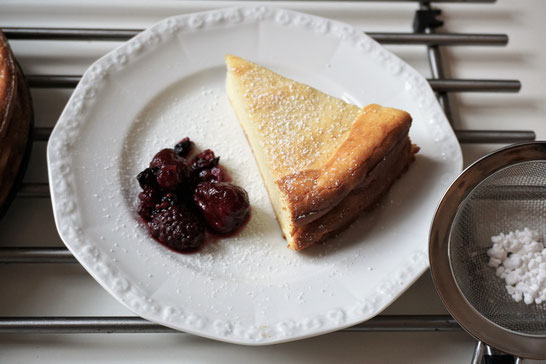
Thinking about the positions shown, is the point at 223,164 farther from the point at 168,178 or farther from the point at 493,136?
the point at 493,136

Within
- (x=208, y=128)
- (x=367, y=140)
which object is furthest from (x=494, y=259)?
(x=208, y=128)

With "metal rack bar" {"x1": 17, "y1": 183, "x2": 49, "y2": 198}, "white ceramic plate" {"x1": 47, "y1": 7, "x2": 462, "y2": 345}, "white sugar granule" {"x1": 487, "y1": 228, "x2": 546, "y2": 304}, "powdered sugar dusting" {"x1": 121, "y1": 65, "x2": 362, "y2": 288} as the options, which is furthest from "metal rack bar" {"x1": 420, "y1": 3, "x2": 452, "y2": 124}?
"metal rack bar" {"x1": 17, "y1": 183, "x2": 49, "y2": 198}

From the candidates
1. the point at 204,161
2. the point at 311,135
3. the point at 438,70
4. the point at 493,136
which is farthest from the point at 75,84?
the point at 493,136

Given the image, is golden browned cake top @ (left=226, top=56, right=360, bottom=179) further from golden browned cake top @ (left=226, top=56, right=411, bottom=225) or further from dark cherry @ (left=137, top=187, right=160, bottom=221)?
dark cherry @ (left=137, top=187, right=160, bottom=221)

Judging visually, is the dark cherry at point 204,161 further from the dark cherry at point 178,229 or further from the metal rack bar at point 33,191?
the metal rack bar at point 33,191

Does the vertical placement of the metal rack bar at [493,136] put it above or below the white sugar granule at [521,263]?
above

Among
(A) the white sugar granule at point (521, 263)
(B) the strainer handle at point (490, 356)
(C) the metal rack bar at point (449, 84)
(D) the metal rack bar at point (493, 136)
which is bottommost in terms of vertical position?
(B) the strainer handle at point (490, 356)

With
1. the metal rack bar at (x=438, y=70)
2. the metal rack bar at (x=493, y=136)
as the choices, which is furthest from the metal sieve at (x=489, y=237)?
the metal rack bar at (x=438, y=70)
